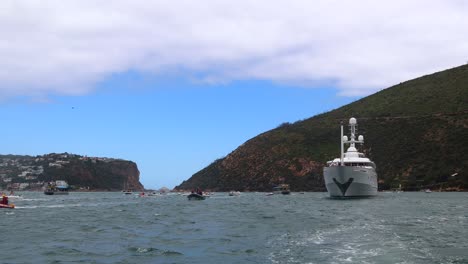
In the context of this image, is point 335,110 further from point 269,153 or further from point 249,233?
point 249,233

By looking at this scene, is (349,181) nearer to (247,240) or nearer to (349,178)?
(349,178)

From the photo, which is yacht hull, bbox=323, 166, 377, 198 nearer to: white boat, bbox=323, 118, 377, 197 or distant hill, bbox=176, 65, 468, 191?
white boat, bbox=323, 118, 377, 197

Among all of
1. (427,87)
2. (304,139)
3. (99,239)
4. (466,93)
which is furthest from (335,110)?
(99,239)

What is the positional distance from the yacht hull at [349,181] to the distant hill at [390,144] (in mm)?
46366

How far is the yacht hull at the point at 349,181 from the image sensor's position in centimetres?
Result: 8544

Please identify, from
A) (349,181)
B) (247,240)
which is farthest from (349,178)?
(247,240)

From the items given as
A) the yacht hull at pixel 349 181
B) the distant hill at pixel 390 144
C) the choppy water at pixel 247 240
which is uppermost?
the distant hill at pixel 390 144

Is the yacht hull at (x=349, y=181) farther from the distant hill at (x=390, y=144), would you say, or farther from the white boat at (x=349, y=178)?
the distant hill at (x=390, y=144)

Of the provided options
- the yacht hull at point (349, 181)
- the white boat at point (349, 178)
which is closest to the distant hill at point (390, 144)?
the white boat at point (349, 178)

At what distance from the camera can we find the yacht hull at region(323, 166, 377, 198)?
3364 inches

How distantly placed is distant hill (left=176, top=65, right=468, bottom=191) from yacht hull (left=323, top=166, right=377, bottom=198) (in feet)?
152

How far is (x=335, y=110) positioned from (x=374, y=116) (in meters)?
27.7

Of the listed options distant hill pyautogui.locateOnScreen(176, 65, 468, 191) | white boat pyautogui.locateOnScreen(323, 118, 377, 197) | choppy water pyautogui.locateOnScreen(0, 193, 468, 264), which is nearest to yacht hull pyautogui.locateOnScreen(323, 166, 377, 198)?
white boat pyautogui.locateOnScreen(323, 118, 377, 197)

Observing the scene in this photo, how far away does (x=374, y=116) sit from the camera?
169 meters
